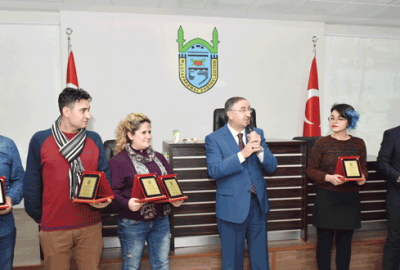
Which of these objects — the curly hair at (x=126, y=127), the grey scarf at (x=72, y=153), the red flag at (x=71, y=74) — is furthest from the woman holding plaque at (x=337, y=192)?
the red flag at (x=71, y=74)

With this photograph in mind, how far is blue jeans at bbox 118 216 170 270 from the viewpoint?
179 cm

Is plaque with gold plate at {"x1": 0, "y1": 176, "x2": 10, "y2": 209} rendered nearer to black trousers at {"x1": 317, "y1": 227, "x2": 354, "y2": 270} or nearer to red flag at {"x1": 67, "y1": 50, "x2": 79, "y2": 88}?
black trousers at {"x1": 317, "y1": 227, "x2": 354, "y2": 270}

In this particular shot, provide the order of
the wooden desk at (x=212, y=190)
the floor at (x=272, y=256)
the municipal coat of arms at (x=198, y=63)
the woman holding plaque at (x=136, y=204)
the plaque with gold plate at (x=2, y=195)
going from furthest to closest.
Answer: the municipal coat of arms at (x=198, y=63), the wooden desk at (x=212, y=190), the floor at (x=272, y=256), the woman holding plaque at (x=136, y=204), the plaque with gold plate at (x=2, y=195)

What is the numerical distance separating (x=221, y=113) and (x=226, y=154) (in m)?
1.03

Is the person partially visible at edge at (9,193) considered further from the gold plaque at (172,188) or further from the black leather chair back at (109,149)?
the black leather chair back at (109,149)

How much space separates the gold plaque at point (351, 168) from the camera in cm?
212

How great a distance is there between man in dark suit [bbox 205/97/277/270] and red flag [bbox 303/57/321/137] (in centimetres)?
311

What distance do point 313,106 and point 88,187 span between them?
14.1 feet

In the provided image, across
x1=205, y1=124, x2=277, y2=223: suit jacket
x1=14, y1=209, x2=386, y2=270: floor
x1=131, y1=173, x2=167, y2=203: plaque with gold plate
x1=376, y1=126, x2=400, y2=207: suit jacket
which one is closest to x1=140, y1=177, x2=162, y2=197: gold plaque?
x1=131, y1=173, x2=167, y2=203: plaque with gold plate

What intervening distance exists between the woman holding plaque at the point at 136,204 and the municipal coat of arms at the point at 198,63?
2986 millimetres

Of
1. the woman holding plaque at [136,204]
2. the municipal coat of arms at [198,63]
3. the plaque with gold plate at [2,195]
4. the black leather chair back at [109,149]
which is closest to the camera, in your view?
the plaque with gold plate at [2,195]

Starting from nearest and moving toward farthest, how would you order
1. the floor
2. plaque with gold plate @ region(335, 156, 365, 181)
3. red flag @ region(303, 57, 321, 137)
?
plaque with gold plate @ region(335, 156, 365, 181), the floor, red flag @ region(303, 57, 321, 137)

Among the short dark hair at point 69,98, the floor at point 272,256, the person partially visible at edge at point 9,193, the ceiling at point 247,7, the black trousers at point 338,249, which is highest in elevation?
the ceiling at point 247,7

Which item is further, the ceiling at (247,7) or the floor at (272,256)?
the ceiling at (247,7)
